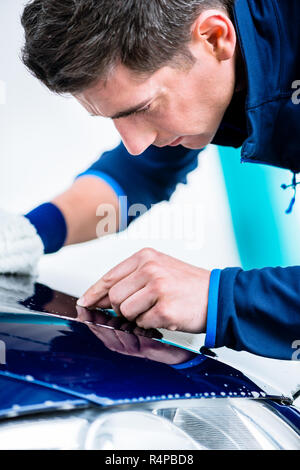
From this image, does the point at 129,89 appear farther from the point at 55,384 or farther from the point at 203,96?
the point at 55,384

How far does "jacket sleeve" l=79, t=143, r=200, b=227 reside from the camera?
1.63 m

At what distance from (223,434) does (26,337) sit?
0.88 ft

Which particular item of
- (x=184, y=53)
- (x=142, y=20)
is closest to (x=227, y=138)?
(x=184, y=53)

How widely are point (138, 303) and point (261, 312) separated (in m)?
0.21

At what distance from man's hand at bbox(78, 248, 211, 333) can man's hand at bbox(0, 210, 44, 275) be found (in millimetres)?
321

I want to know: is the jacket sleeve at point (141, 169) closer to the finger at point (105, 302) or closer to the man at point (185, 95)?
the man at point (185, 95)

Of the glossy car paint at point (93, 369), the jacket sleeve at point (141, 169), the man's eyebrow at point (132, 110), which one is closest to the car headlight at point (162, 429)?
the glossy car paint at point (93, 369)

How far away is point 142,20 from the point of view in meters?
1.02

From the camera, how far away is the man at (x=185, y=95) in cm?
92

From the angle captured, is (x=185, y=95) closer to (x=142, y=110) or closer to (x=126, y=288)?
(x=142, y=110)

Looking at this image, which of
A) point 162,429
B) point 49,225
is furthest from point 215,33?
point 162,429

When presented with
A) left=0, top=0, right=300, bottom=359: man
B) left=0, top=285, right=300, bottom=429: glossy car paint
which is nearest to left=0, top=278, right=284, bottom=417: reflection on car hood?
left=0, top=285, right=300, bottom=429: glossy car paint

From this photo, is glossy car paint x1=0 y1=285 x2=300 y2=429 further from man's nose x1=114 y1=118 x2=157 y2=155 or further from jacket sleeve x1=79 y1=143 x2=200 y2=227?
jacket sleeve x1=79 y1=143 x2=200 y2=227

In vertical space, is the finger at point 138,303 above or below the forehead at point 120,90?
below
